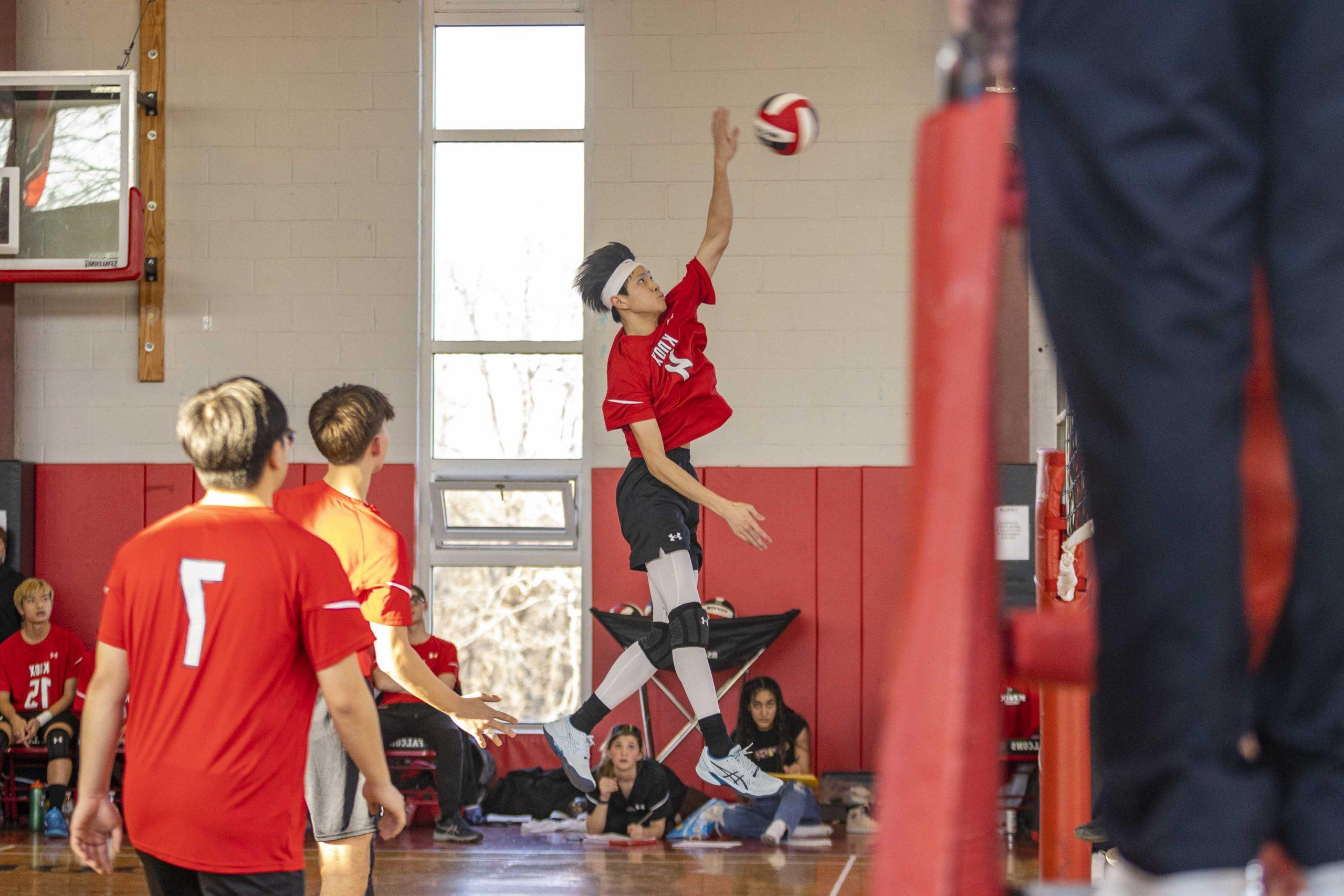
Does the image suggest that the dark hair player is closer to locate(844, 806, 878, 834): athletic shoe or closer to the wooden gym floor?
the wooden gym floor

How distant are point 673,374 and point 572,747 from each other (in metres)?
1.72

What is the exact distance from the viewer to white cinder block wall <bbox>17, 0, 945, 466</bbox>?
8.73 metres

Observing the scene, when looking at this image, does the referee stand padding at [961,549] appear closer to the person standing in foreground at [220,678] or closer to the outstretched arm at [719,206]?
the person standing in foreground at [220,678]

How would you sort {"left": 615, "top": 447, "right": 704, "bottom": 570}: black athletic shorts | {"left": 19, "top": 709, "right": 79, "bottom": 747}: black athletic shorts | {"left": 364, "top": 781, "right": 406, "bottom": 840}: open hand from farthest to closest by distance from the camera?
1. {"left": 19, "top": 709, "right": 79, "bottom": 747}: black athletic shorts
2. {"left": 615, "top": 447, "right": 704, "bottom": 570}: black athletic shorts
3. {"left": 364, "top": 781, "right": 406, "bottom": 840}: open hand

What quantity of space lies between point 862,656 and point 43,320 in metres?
6.29

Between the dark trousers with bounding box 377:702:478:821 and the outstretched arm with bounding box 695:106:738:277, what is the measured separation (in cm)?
371

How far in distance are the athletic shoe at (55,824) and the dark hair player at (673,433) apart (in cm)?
431

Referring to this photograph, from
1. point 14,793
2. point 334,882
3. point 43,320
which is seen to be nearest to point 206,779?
point 334,882

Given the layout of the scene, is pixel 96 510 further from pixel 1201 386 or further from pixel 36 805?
pixel 1201 386

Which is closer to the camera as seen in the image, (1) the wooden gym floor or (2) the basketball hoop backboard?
(1) the wooden gym floor

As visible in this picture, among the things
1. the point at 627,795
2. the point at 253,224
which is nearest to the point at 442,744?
the point at 627,795

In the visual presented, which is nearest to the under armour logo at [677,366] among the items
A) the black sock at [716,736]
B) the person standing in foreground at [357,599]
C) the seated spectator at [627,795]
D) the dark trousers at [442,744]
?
the black sock at [716,736]

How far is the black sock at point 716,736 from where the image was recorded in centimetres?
511

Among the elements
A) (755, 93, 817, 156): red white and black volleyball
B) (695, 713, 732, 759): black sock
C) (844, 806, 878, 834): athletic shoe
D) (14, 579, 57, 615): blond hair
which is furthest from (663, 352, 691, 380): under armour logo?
(14, 579, 57, 615): blond hair
